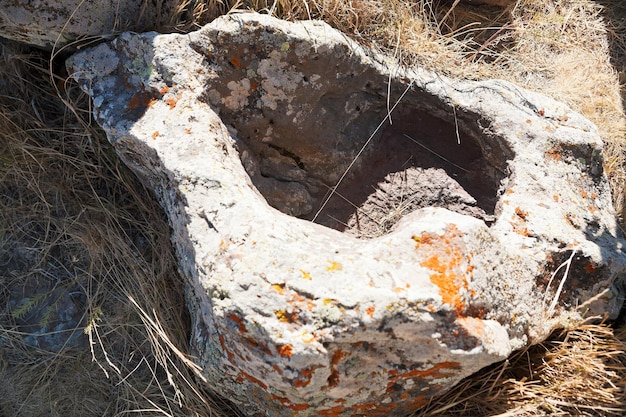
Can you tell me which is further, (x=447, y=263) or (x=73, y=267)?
(x=73, y=267)

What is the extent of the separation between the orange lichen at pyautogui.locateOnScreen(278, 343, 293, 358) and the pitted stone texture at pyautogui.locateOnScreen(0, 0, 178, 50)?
1.38 m

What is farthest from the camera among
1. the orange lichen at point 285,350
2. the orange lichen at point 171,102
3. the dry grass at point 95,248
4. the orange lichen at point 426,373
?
the dry grass at point 95,248

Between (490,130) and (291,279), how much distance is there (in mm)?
1107

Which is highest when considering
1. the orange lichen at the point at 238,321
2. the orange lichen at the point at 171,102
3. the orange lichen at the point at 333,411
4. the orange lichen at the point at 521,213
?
the orange lichen at the point at 521,213

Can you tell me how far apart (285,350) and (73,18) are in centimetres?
145

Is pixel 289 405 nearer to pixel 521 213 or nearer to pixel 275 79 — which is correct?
pixel 521 213

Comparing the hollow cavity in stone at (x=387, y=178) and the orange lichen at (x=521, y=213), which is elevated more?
the orange lichen at (x=521, y=213)

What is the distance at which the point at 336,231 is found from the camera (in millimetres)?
2111

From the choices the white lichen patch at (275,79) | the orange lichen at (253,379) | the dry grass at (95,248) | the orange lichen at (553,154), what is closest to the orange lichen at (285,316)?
the orange lichen at (253,379)

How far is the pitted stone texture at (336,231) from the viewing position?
66.4 inches

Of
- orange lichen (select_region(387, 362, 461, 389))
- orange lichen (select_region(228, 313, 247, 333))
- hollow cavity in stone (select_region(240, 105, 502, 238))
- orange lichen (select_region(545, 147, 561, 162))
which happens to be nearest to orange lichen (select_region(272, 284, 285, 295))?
orange lichen (select_region(228, 313, 247, 333))

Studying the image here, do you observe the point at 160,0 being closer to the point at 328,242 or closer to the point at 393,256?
the point at 328,242

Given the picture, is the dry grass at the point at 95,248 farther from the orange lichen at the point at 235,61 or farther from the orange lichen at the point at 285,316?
the orange lichen at the point at 285,316

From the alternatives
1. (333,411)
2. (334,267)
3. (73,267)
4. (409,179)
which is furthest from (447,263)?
(73,267)
